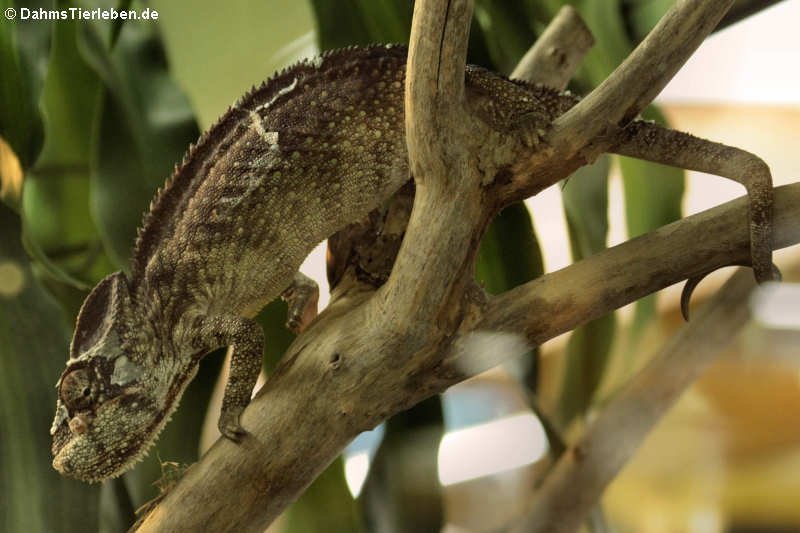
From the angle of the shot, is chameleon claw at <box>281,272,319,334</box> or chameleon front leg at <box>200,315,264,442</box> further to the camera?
chameleon claw at <box>281,272,319,334</box>

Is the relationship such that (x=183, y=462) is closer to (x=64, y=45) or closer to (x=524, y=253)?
(x=524, y=253)

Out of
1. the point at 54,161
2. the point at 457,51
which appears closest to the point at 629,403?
the point at 457,51

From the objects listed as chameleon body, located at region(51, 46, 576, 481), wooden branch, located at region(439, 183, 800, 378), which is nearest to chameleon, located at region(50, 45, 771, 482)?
chameleon body, located at region(51, 46, 576, 481)

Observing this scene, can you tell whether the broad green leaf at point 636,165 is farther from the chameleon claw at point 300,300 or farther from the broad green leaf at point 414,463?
the chameleon claw at point 300,300

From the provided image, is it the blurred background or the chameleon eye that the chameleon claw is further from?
the chameleon eye

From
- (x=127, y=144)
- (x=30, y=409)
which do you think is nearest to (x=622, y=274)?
(x=127, y=144)

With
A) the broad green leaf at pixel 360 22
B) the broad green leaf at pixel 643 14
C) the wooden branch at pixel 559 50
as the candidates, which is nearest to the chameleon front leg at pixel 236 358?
the broad green leaf at pixel 360 22
